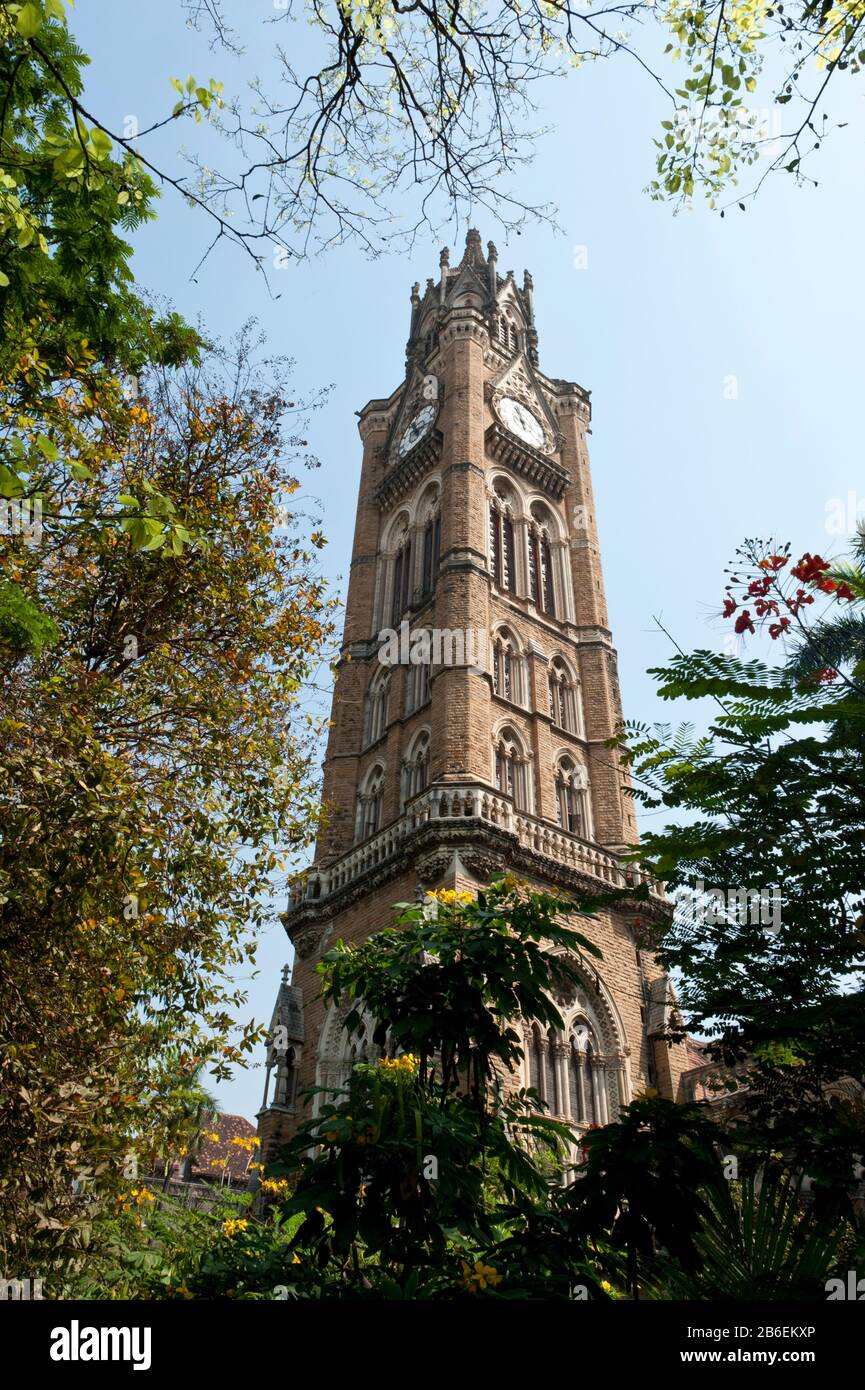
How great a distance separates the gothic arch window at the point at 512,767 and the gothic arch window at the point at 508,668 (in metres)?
1.09

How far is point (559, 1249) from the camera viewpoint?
435cm

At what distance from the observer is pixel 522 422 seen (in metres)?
31.0

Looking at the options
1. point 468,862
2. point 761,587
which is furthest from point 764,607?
point 468,862

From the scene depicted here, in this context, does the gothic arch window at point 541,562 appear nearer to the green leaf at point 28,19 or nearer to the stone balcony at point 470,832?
the stone balcony at point 470,832

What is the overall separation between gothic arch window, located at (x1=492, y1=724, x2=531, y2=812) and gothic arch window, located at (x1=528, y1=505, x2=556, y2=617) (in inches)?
207

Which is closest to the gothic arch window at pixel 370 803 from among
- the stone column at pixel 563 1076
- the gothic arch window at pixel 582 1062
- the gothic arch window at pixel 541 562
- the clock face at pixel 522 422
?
the gothic arch window at pixel 541 562

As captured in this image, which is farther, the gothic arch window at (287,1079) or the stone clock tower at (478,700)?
the gothic arch window at (287,1079)

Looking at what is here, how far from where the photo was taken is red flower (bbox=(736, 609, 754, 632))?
246 inches

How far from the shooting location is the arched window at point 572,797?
23484mm

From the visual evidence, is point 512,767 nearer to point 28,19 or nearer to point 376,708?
point 376,708

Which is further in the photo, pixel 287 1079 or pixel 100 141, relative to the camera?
pixel 287 1079

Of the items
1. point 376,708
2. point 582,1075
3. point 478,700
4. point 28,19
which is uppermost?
point 376,708

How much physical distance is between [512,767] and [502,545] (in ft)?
24.7

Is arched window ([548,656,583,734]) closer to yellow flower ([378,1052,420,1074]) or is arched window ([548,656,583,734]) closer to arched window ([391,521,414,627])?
→ arched window ([391,521,414,627])
